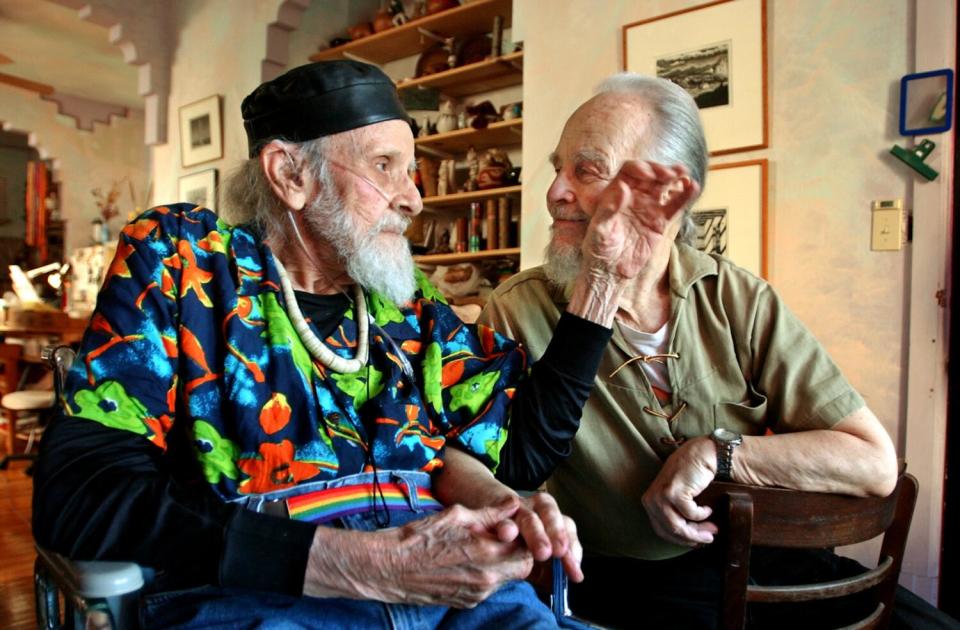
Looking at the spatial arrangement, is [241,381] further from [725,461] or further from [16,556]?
[16,556]

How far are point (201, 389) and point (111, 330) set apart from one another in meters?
0.15

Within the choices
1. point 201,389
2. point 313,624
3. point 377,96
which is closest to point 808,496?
point 313,624

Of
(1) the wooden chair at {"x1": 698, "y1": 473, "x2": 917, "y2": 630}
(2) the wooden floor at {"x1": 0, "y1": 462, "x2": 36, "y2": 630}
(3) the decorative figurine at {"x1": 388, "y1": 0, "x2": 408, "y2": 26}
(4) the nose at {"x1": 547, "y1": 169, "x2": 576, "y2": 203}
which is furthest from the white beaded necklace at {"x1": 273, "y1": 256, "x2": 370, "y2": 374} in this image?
(3) the decorative figurine at {"x1": 388, "y1": 0, "x2": 408, "y2": 26}

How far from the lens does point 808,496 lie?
1.00 m

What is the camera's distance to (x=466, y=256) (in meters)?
4.13

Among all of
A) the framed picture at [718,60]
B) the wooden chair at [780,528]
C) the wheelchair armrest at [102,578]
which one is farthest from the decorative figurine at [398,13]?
the wheelchair armrest at [102,578]

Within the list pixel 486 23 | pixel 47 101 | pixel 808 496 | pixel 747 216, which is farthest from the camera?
pixel 47 101

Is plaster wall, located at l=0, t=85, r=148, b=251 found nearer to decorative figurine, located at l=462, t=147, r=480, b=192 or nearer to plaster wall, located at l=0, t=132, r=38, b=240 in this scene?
plaster wall, located at l=0, t=132, r=38, b=240

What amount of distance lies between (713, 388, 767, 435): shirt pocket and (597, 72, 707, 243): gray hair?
0.42 m

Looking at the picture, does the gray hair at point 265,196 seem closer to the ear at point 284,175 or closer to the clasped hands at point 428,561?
the ear at point 284,175

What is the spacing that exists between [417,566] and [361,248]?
631 mm

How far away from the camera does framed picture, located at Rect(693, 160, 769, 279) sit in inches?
102

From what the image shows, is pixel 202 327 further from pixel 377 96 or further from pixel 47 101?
pixel 47 101

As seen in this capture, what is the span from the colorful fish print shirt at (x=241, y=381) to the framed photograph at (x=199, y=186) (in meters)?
4.31
